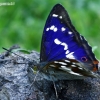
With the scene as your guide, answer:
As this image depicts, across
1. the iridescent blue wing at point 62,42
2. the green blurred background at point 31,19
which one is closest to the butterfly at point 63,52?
the iridescent blue wing at point 62,42

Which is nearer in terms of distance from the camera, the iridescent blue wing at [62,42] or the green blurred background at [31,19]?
the iridescent blue wing at [62,42]

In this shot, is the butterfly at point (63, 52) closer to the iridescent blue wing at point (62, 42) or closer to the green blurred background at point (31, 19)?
the iridescent blue wing at point (62, 42)

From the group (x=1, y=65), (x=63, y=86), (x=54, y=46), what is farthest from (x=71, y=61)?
(x=1, y=65)

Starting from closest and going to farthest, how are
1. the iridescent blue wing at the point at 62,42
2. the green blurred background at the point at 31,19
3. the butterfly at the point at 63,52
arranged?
the butterfly at the point at 63,52 < the iridescent blue wing at the point at 62,42 < the green blurred background at the point at 31,19

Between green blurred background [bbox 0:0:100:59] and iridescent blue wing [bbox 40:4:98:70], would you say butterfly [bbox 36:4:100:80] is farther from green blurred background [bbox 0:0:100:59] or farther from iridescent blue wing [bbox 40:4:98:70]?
green blurred background [bbox 0:0:100:59]

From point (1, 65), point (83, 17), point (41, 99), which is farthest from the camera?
point (83, 17)

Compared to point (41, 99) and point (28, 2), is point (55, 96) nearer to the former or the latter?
point (41, 99)

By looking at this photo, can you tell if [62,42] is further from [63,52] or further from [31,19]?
[31,19]
